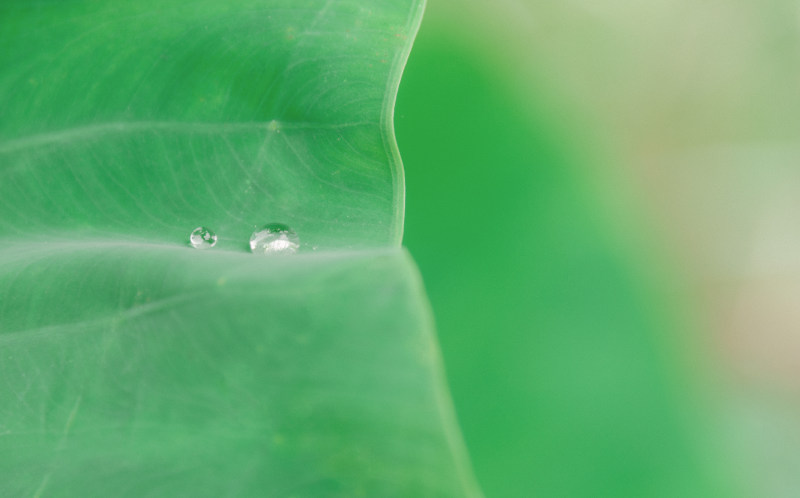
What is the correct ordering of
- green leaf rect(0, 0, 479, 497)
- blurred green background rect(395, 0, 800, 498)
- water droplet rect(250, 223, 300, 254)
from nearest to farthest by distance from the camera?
green leaf rect(0, 0, 479, 497) < water droplet rect(250, 223, 300, 254) < blurred green background rect(395, 0, 800, 498)

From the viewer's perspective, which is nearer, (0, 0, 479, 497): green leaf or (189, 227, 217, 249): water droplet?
(0, 0, 479, 497): green leaf

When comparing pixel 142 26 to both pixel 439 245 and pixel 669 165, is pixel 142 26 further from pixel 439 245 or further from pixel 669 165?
pixel 669 165

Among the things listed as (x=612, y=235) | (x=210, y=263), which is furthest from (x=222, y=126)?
(x=612, y=235)

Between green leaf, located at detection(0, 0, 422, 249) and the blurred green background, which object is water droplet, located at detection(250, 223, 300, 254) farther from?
the blurred green background

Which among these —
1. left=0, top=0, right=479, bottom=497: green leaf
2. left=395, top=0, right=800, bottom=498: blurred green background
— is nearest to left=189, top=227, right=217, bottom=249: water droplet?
left=0, top=0, right=479, bottom=497: green leaf

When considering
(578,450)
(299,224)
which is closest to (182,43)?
(299,224)

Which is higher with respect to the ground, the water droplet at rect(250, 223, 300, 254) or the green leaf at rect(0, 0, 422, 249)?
the green leaf at rect(0, 0, 422, 249)

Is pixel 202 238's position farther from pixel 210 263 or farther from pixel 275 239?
pixel 210 263

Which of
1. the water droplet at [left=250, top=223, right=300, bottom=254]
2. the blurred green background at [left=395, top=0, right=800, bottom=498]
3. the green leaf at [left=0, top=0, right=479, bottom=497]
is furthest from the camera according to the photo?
the blurred green background at [left=395, top=0, right=800, bottom=498]

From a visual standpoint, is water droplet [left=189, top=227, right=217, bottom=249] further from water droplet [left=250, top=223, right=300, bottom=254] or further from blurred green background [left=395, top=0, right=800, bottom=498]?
blurred green background [left=395, top=0, right=800, bottom=498]

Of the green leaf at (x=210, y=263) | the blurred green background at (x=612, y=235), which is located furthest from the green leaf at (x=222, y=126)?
the blurred green background at (x=612, y=235)
